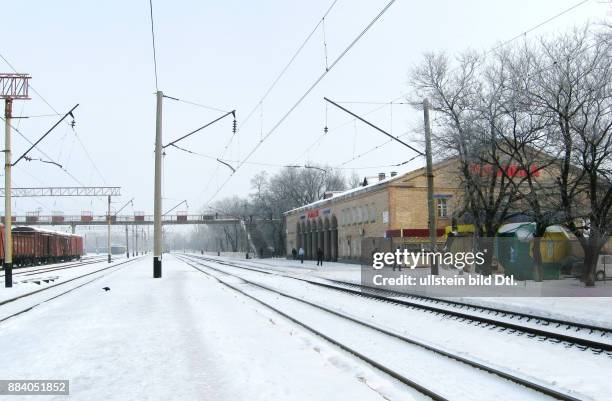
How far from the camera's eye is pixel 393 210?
45188 millimetres

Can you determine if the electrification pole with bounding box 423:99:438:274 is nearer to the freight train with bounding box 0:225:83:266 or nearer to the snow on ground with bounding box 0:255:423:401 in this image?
the snow on ground with bounding box 0:255:423:401

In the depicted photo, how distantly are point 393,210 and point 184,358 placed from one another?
37452mm

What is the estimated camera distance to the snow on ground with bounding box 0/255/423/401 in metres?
6.89

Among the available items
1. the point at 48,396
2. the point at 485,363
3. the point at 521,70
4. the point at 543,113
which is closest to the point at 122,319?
the point at 48,396

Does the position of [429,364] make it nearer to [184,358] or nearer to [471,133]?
[184,358]

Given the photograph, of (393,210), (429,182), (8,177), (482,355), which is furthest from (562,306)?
(393,210)

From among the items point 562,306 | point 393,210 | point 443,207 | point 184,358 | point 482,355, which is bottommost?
point 562,306

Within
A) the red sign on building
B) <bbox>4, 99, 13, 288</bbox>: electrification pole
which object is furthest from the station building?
<bbox>4, 99, 13, 288</bbox>: electrification pole

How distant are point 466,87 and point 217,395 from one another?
2524cm

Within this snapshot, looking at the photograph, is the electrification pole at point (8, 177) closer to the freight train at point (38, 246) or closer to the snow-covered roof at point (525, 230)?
the snow-covered roof at point (525, 230)

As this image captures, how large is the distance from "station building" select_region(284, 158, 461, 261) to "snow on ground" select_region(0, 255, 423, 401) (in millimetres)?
26236

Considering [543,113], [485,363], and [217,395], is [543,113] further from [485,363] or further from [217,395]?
[217,395]

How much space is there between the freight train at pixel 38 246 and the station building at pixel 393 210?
28613mm

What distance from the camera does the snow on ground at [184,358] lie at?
6887 mm
